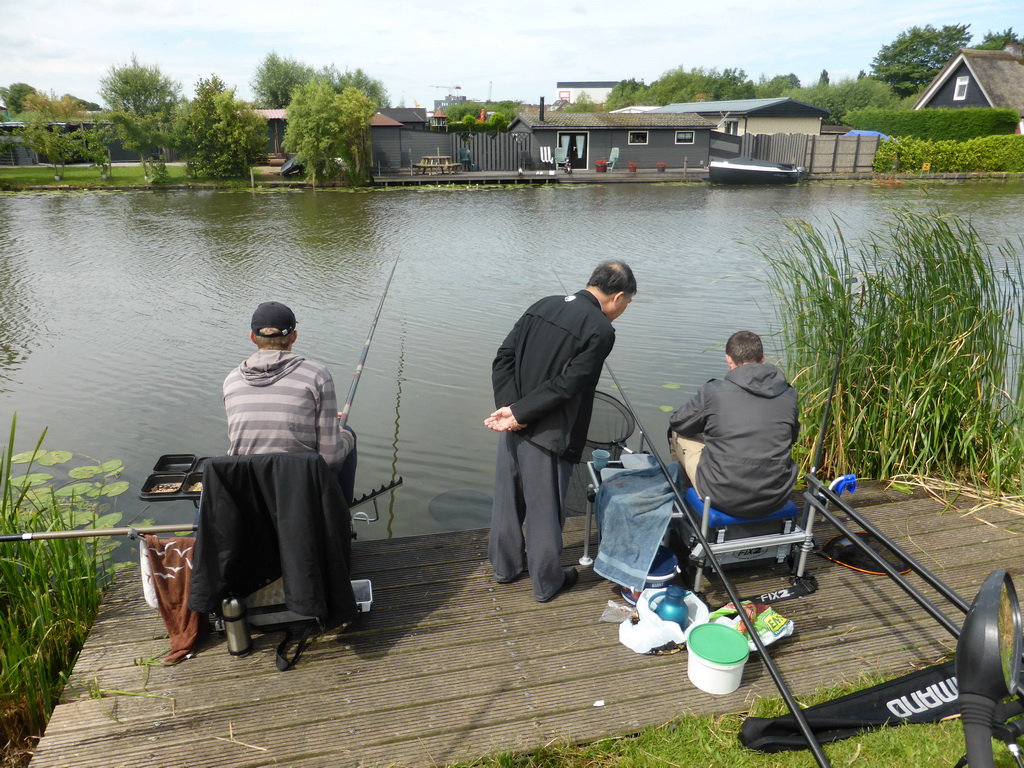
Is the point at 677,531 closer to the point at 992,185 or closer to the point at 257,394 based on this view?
the point at 257,394

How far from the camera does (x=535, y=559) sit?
3186 millimetres

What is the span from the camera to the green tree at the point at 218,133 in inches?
1145

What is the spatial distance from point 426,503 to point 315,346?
12.3 feet

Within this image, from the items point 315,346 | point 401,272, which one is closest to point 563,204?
point 401,272

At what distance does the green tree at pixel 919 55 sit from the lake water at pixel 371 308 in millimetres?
56137

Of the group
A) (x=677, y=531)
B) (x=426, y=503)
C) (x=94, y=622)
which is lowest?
(x=426, y=503)

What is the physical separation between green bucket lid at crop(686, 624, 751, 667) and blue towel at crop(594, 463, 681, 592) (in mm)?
352

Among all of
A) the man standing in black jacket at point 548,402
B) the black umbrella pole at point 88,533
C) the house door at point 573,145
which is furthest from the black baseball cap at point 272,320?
the house door at point 573,145

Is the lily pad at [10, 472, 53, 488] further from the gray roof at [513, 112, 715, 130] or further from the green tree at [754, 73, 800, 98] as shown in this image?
the green tree at [754, 73, 800, 98]

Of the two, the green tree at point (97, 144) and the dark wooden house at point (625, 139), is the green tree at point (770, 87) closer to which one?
the dark wooden house at point (625, 139)

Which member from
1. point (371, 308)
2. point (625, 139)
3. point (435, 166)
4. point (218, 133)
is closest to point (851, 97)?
point (625, 139)

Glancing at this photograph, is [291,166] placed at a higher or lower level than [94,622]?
higher

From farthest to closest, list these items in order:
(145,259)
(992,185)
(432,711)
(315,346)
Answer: (992,185)
(145,259)
(315,346)
(432,711)

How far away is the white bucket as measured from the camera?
2643 millimetres
